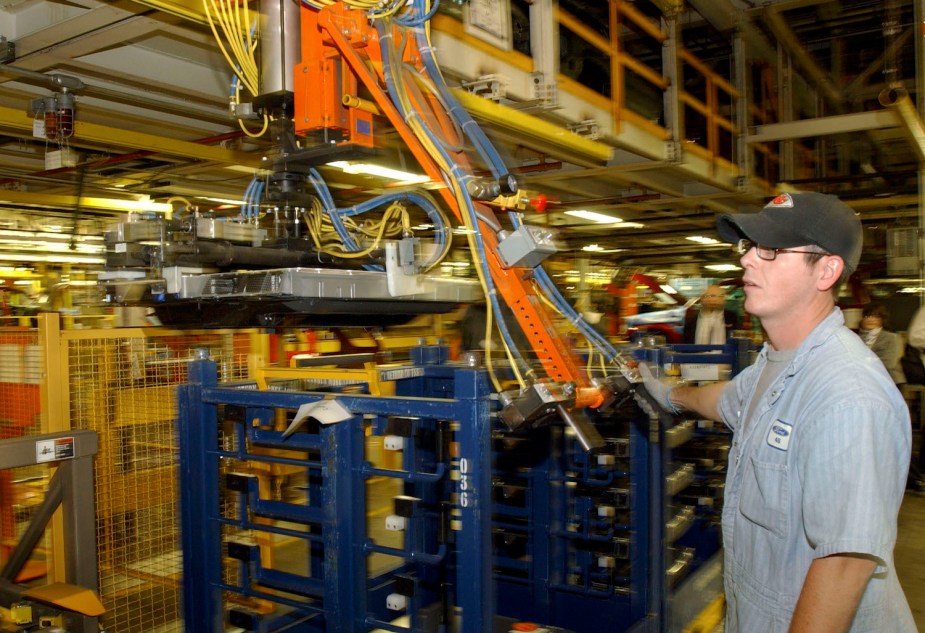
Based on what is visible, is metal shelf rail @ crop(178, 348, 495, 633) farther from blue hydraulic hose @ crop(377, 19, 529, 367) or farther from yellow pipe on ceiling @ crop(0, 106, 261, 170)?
yellow pipe on ceiling @ crop(0, 106, 261, 170)

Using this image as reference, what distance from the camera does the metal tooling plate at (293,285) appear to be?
208 centimetres

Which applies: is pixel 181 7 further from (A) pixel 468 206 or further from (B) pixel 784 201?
(B) pixel 784 201

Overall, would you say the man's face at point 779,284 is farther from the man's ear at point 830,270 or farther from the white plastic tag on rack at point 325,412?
the white plastic tag on rack at point 325,412

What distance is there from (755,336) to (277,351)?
4.78 metres

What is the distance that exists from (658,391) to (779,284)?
102 cm

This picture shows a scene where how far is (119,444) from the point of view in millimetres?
4301

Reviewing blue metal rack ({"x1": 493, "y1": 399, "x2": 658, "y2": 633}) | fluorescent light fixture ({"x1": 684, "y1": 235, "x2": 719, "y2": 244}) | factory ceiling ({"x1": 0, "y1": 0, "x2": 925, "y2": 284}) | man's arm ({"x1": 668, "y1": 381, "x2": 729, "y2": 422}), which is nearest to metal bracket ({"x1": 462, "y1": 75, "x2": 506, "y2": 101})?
factory ceiling ({"x1": 0, "y1": 0, "x2": 925, "y2": 284})

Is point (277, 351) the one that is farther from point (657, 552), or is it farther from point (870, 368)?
point (870, 368)

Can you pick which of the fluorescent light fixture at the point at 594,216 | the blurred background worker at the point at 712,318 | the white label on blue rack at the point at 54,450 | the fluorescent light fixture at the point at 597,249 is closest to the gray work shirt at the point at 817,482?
the white label on blue rack at the point at 54,450

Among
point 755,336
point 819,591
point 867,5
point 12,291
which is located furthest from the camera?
point 12,291

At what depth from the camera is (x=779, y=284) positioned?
1.74 m

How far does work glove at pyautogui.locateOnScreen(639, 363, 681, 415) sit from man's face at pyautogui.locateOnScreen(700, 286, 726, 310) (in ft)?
15.6

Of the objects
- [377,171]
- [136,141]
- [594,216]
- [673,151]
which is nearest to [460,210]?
[136,141]

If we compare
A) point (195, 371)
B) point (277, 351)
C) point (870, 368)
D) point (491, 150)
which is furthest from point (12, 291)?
point (870, 368)
